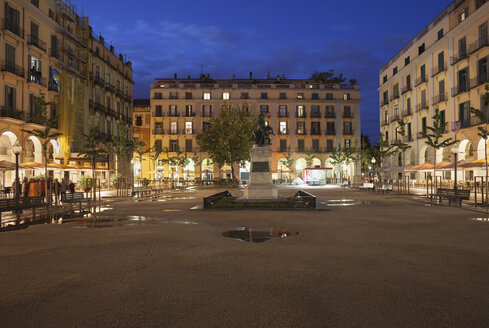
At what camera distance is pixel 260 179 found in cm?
1916

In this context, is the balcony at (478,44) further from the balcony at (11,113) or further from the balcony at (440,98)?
the balcony at (11,113)

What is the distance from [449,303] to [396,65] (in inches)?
2073

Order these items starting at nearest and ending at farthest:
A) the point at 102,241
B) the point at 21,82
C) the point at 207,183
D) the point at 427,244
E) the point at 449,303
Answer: the point at 449,303 → the point at 427,244 → the point at 102,241 → the point at 21,82 → the point at 207,183

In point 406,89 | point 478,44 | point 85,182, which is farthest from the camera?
point 406,89

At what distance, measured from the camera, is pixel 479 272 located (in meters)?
6.12

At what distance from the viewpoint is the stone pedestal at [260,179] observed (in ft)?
62.4

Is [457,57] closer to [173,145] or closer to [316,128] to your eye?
[316,128]

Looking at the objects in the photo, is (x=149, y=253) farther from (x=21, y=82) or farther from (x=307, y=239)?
(x=21, y=82)

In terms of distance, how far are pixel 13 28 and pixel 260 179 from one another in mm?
23278

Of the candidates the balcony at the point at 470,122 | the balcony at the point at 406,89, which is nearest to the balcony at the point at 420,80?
the balcony at the point at 406,89

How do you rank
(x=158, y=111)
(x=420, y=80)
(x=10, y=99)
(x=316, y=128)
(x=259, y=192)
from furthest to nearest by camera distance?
(x=316, y=128)
(x=158, y=111)
(x=420, y=80)
(x=10, y=99)
(x=259, y=192)

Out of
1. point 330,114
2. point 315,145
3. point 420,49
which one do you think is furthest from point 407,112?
point 315,145

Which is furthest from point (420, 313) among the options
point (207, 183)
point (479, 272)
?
point (207, 183)

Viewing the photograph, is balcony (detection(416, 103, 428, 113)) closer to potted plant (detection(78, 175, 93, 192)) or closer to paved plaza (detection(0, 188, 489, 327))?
potted plant (detection(78, 175, 93, 192))
